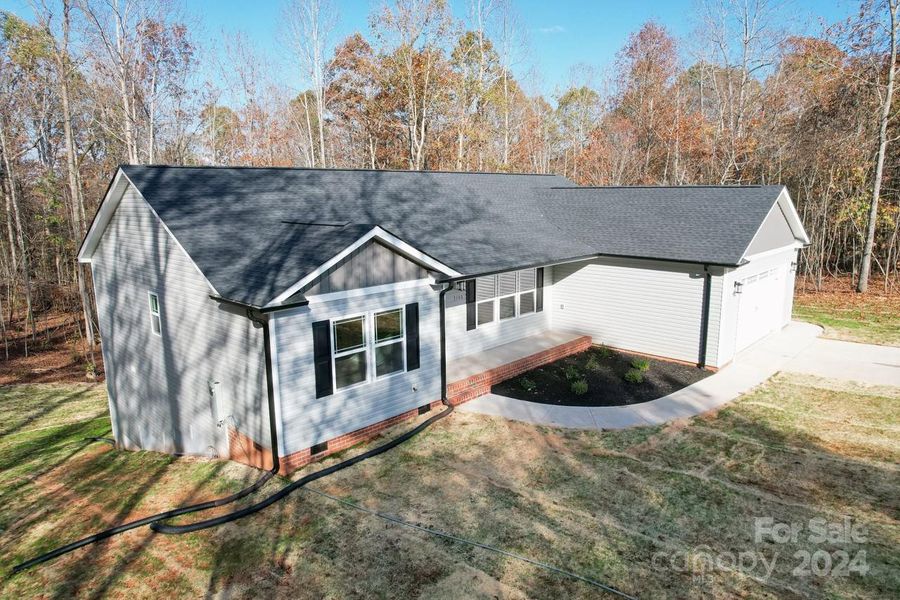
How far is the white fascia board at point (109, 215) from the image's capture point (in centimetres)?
930

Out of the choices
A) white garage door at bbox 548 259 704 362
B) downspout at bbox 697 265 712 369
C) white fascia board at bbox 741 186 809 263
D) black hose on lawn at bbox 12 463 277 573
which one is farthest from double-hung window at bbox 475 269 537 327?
black hose on lawn at bbox 12 463 277 573

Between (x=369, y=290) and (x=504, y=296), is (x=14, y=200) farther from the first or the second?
(x=369, y=290)

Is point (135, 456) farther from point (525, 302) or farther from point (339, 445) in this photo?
point (525, 302)

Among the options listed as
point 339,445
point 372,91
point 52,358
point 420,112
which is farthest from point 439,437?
point 372,91

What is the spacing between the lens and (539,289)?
14.7m

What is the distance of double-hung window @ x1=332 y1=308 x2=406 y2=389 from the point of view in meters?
8.65

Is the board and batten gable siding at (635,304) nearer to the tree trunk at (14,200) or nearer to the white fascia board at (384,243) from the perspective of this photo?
the white fascia board at (384,243)

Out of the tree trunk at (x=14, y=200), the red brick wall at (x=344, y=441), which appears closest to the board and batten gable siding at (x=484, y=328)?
the red brick wall at (x=344, y=441)

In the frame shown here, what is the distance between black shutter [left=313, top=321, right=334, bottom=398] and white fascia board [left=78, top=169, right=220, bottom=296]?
5.48 ft

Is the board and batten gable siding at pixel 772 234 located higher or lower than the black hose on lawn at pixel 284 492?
higher

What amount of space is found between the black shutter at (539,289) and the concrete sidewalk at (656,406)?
431 cm

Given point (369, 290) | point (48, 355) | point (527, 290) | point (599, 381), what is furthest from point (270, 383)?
point (48, 355)

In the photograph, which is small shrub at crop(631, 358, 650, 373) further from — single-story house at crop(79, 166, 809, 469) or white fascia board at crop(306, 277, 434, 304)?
white fascia board at crop(306, 277, 434, 304)

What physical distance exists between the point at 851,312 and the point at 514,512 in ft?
59.7
